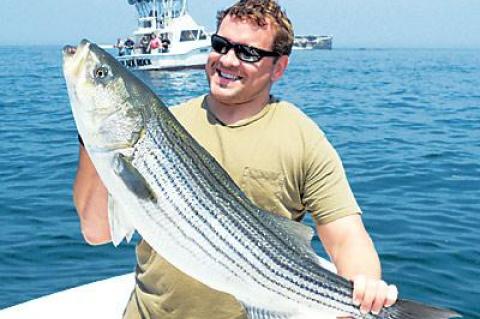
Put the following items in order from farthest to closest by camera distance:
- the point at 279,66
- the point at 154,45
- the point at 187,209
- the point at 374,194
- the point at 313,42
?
the point at 313,42 → the point at 154,45 → the point at 374,194 → the point at 279,66 → the point at 187,209

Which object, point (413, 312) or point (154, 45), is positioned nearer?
point (413, 312)

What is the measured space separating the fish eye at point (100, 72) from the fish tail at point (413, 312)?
1.60 metres

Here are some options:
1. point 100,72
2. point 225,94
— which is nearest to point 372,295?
point 225,94

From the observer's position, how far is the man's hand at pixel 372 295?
306cm

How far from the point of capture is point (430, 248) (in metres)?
8.81

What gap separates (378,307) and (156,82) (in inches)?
1603

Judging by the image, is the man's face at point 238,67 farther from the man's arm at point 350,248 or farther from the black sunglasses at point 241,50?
the man's arm at point 350,248

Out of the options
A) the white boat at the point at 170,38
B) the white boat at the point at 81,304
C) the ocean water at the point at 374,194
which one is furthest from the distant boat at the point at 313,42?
the white boat at the point at 81,304

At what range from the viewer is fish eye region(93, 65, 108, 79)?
117 inches

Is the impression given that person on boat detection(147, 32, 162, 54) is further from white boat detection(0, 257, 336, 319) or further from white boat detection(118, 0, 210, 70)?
white boat detection(0, 257, 336, 319)

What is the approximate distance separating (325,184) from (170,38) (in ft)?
167

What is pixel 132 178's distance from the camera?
288 centimetres

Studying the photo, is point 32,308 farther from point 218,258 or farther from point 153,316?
point 218,258

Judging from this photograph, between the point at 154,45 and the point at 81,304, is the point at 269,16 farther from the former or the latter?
the point at 154,45
